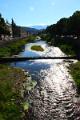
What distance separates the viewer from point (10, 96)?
129 ft

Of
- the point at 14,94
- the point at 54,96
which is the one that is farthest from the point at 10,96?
the point at 54,96

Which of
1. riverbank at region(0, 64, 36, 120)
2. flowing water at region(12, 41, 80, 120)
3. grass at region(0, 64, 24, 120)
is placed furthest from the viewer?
flowing water at region(12, 41, 80, 120)

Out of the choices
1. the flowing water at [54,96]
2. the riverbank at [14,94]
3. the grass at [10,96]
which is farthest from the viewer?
the flowing water at [54,96]

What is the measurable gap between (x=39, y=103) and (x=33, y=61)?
43829 mm

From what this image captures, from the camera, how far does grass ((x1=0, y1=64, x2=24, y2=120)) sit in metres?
32.2

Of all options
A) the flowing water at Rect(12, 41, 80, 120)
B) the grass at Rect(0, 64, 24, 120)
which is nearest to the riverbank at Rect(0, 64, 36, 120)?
the grass at Rect(0, 64, 24, 120)

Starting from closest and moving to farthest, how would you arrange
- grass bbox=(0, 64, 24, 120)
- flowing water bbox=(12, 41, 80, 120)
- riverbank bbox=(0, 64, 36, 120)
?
grass bbox=(0, 64, 24, 120)
riverbank bbox=(0, 64, 36, 120)
flowing water bbox=(12, 41, 80, 120)

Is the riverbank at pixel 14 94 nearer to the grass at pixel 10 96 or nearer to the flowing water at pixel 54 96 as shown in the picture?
the grass at pixel 10 96

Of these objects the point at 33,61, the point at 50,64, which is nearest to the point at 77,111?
the point at 50,64

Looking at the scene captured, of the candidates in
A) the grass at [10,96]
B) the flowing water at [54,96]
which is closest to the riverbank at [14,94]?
the grass at [10,96]

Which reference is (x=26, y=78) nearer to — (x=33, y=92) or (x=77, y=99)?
(x=33, y=92)

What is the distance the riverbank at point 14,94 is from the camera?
1285 inches

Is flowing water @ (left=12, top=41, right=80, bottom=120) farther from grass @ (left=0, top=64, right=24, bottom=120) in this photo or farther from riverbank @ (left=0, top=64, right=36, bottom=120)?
grass @ (left=0, top=64, right=24, bottom=120)

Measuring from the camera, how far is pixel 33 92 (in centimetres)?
4419
